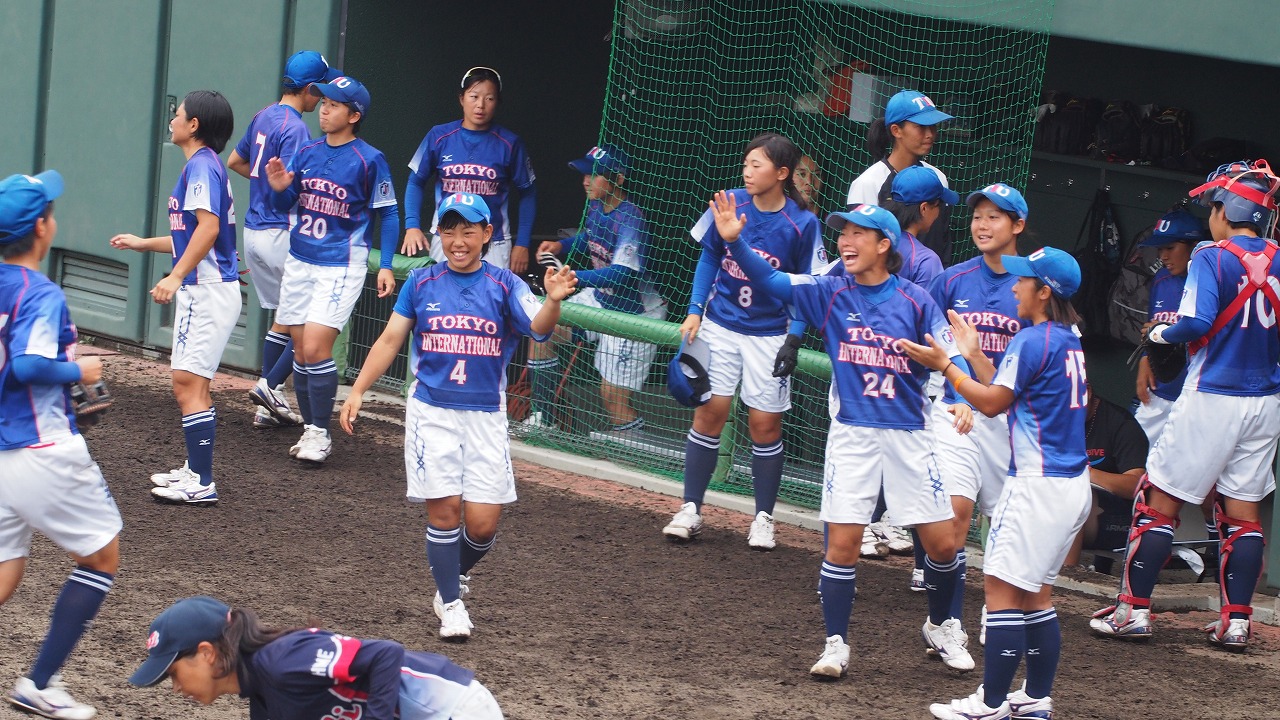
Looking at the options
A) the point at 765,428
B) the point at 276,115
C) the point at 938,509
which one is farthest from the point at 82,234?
the point at 938,509

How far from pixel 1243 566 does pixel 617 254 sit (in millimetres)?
3795

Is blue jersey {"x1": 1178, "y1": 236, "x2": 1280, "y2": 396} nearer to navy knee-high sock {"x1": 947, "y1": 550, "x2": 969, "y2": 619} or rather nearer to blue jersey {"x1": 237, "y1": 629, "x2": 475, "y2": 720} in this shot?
navy knee-high sock {"x1": 947, "y1": 550, "x2": 969, "y2": 619}

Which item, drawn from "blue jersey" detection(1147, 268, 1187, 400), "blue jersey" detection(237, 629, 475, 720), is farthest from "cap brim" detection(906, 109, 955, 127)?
"blue jersey" detection(237, 629, 475, 720)

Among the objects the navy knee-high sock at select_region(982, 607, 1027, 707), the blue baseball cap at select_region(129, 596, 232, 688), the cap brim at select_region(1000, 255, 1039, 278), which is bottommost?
the navy knee-high sock at select_region(982, 607, 1027, 707)

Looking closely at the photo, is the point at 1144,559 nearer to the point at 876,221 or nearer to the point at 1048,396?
the point at 1048,396

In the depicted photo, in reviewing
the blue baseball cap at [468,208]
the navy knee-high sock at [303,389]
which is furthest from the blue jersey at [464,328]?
the navy knee-high sock at [303,389]

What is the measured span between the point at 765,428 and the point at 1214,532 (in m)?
2.38

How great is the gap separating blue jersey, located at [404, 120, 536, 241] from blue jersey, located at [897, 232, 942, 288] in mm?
2796

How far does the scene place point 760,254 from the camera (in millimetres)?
6418

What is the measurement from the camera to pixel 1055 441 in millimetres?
4527

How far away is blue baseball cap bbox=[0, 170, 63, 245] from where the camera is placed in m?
4.14

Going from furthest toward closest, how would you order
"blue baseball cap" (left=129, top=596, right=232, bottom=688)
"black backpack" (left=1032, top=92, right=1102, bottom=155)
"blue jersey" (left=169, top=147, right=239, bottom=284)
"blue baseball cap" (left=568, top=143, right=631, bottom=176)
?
"black backpack" (left=1032, top=92, right=1102, bottom=155)
"blue baseball cap" (left=568, top=143, right=631, bottom=176)
"blue jersey" (left=169, top=147, right=239, bottom=284)
"blue baseball cap" (left=129, top=596, right=232, bottom=688)

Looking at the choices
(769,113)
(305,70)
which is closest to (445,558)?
(305,70)

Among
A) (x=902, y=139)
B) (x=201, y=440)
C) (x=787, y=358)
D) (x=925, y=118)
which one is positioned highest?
(x=925, y=118)
